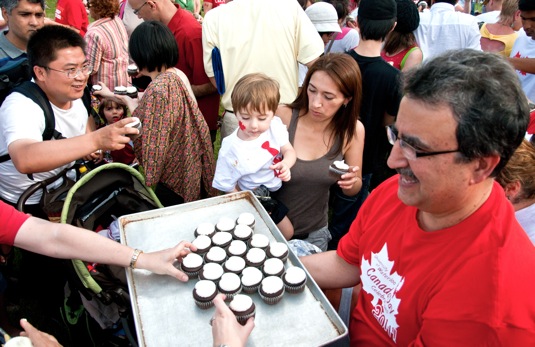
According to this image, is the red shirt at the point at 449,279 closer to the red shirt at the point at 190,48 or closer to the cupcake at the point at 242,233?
the cupcake at the point at 242,233

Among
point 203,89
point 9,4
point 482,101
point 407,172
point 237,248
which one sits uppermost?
point 482,101

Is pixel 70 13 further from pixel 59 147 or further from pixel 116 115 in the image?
pixel 59 147

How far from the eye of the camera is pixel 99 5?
14.8ft

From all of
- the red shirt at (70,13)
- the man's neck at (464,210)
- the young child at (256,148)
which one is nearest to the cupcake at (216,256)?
the young child at (256,148)

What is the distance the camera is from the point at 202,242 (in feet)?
6.10

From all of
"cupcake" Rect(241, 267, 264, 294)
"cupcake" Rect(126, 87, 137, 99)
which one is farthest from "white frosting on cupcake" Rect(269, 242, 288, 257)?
"cupcake" Rect(126, 87, 137, 99)

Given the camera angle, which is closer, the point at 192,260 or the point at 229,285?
the point at 229,285

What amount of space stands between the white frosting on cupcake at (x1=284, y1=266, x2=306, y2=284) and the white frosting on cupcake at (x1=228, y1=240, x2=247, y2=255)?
0.27m

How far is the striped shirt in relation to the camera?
4.39 m

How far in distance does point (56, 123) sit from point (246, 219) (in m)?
1.74

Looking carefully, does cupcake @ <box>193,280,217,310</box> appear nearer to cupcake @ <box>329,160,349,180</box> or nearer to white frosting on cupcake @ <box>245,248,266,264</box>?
white frosting on cupcake @ <box>245,248,266,264</box>

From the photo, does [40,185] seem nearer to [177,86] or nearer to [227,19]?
[177,86]

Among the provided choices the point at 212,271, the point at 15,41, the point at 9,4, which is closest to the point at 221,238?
the point at 212,271

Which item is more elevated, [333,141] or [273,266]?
[273,266]
